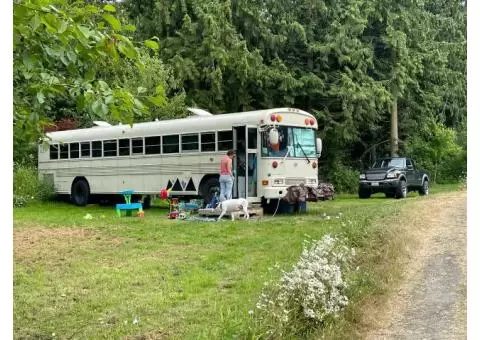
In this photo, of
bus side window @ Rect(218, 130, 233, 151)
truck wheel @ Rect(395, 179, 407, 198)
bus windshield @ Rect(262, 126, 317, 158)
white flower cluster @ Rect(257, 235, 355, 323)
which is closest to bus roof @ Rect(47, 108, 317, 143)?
bus side window @ Rect(218, 130, 233, 151)

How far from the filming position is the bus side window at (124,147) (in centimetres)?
1852

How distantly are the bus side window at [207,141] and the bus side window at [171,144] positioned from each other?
38.8 inches

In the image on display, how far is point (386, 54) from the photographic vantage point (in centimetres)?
2900

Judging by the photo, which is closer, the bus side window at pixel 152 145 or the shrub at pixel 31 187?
the bus side window at pixel 152 145

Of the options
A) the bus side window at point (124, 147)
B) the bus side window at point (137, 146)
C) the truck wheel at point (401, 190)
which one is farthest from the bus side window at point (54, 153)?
the truck wheel at point (401, 190)

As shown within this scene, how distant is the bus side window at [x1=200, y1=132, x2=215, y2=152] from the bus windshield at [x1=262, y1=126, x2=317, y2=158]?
157 cm

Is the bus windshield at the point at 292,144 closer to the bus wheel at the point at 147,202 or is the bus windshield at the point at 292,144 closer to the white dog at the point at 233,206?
the white dog at the point at 233,206

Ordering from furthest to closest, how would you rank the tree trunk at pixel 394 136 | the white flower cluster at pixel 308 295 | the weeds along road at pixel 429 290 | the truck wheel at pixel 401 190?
the tree trunk at pixel 394 136
the truck wheel at pixel 401 190
the weeds along road at pixel 429 290
the white flower cluster at pixel 308 295

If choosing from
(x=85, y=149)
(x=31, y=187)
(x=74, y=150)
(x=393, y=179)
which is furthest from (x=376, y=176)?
(x=31, y=187)

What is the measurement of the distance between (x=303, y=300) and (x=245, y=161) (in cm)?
976

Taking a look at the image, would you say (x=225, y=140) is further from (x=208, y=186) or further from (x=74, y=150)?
(x=74, y=150)

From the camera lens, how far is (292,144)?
623 inches

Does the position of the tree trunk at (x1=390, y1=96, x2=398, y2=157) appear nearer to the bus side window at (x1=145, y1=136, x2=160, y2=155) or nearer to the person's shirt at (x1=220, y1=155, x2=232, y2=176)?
the bus side window at (x1=145, y1=136, x2=160, y2=155)

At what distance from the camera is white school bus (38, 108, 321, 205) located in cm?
1523
